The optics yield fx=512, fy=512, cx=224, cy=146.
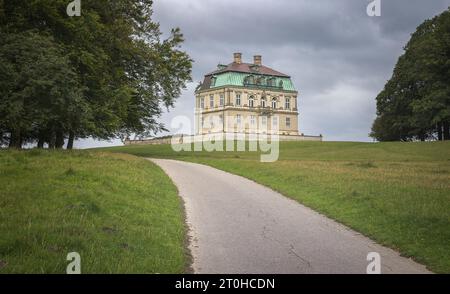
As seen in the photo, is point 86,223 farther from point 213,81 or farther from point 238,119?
point 213,81

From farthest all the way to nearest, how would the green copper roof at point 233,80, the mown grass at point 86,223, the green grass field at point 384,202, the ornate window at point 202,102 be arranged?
the ornate window at point 202,102 < the green copper roof at point 233,80 < the green grass field at point 384,202 < the mown grass at point 86,223

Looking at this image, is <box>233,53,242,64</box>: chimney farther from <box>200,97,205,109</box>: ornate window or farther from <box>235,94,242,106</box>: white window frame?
<box>200,97,205,109</box>: ornate window

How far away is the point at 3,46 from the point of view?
28859mm

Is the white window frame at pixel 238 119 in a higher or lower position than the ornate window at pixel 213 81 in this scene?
lower

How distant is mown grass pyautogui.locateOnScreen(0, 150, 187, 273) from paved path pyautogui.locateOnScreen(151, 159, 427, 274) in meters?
0.68

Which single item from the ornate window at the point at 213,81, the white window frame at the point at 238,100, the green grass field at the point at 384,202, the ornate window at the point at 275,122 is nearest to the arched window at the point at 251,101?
the white window frame at the point at 238,100

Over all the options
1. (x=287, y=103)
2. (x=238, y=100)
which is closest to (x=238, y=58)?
(x=238, y=100)

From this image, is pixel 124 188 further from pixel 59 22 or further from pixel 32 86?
pixel 59 22

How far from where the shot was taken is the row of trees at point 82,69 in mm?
29156

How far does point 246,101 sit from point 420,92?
4396 centimetres

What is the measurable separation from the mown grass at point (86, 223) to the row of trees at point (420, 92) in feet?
184

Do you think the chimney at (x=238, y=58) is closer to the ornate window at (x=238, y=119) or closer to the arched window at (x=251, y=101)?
the arched window at (x=251, y=101)

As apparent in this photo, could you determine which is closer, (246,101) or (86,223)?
(86,223)

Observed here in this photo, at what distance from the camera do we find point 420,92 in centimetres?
7238
